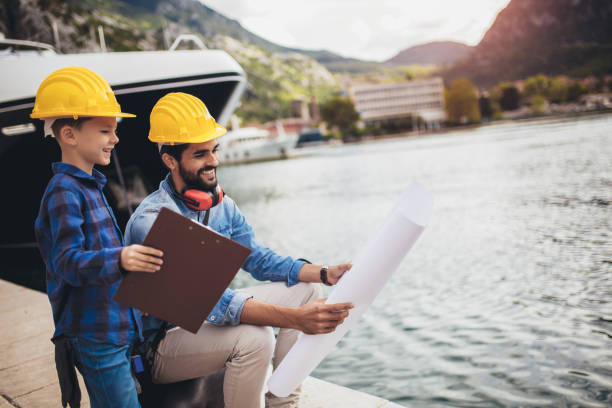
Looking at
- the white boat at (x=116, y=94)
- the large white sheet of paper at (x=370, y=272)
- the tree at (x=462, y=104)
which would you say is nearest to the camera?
the large white sheet of paper at (x=370, y=272)

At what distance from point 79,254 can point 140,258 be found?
0.17 meters

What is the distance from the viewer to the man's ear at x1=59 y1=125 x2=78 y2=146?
1605mm

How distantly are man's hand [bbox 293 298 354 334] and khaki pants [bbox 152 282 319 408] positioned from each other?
239mm

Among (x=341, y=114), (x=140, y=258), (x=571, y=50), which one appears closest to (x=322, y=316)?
(x=140, y=258)

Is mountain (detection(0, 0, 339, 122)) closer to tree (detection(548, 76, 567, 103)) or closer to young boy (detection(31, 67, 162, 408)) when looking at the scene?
young boy (detection(31, 67, 162, 408))

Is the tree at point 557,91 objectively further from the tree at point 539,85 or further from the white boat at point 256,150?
the white boat at point 256,150

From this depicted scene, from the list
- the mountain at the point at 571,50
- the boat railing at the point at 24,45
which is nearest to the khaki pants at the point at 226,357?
the boat railing at the point at 24,45

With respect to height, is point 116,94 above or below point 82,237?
above

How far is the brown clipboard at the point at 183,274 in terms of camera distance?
1473mm

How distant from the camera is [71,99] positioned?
1575mm

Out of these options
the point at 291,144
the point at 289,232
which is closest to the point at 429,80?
the point at 291,144

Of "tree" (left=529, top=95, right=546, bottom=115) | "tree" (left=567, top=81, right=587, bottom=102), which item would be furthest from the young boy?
"tree" (left=567, top=81, right=587, bottom=102)

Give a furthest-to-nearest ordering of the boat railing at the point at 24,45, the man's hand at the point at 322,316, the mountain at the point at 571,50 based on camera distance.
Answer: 1. the mountain at the point at 571,50
2. the boat railing at the point at 24,45
3. the man's hand at the point at 322,316

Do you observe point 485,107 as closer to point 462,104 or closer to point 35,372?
point 462,104
